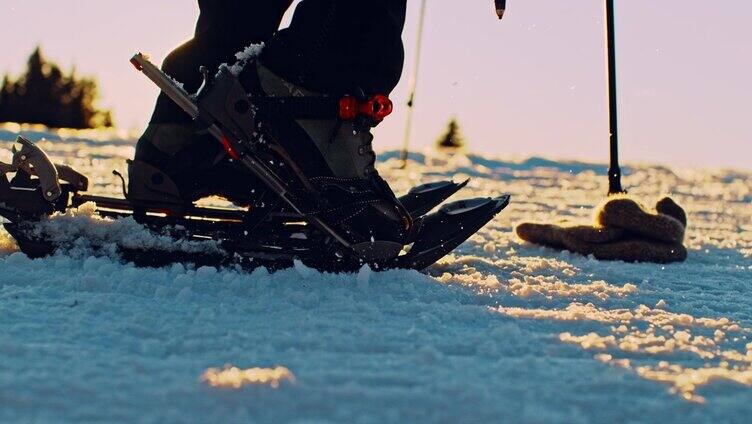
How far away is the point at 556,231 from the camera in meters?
3.29

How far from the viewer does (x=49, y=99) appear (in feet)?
77.9

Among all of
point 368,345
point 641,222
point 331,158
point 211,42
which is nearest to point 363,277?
point 331,158

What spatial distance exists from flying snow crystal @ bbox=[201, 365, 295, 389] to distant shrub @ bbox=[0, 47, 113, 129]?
891 inches

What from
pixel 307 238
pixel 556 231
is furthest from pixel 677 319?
pixel 556 231

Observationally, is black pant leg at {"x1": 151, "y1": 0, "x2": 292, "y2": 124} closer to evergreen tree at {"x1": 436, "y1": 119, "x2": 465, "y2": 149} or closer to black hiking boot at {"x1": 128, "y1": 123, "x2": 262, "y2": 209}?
black hiking boot at {"x1": 128, "y1": 123, "x2": 262, "y2": 209}

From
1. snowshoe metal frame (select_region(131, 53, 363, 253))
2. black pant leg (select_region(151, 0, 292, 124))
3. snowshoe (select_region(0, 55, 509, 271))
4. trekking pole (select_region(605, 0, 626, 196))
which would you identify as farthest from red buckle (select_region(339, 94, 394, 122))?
trekking pole (select_region(605, 0, 626, 196))

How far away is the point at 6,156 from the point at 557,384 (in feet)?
13.1

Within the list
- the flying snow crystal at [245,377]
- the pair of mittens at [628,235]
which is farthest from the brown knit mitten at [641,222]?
the flying snow crystal at [245,377]

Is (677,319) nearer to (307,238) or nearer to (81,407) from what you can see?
(307,238)

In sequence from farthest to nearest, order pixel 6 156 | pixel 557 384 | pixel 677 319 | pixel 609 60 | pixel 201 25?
pixel 6 156 < pixel 609 60 < pixel 201 25 < pixel 677 319 < pixel 557 384

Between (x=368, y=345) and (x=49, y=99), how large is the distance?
2412cm

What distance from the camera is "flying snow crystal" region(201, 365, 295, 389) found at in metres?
1.22

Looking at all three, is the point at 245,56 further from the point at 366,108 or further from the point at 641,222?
the point at 641,222

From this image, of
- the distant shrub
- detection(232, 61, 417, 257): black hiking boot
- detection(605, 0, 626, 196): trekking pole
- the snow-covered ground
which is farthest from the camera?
the distant shrub
